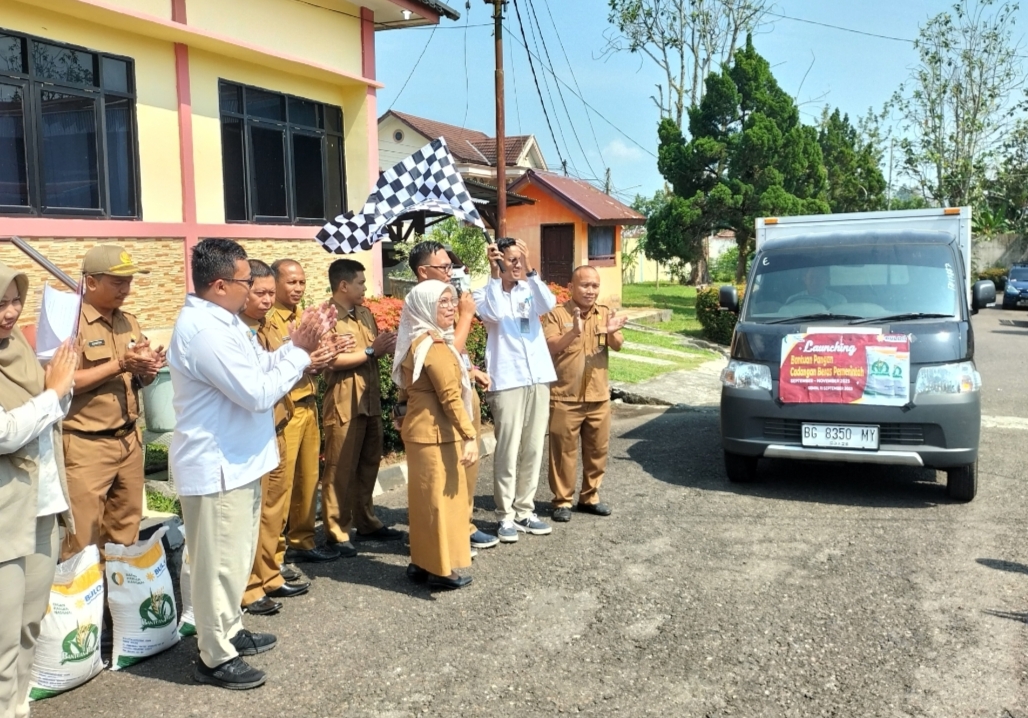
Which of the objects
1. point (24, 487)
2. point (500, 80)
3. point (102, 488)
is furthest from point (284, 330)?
point (500, 80)

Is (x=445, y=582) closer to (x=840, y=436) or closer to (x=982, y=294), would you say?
(x=840, y=436)

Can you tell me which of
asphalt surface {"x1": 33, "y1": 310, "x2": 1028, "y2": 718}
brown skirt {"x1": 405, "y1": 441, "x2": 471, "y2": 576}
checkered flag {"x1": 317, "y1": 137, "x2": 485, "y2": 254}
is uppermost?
checkered flag {"x1": 317, "y1": 137, "x2": 485, "y2": 254}

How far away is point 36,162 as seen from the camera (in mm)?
8586

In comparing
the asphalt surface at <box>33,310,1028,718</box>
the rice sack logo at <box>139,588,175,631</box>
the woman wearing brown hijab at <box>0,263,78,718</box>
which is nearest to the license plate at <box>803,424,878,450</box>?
the asphalt surface at <box>33,310,1028,718</box>

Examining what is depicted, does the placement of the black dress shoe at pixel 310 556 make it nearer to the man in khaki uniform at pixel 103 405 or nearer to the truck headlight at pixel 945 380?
the man in khaki uniform at pixel 103 405

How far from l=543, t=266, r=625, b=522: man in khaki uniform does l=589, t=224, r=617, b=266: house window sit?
67.1 ft

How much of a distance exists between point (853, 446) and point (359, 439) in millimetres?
3504

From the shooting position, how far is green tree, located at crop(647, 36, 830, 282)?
87.0 feet

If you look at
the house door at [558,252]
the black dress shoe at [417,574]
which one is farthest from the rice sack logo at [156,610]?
the house door at [558,252]

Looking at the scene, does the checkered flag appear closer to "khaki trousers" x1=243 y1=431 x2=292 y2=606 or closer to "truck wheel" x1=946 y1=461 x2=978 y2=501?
"khaki trousers" x1=243 y1=431 x2=292 y2=606

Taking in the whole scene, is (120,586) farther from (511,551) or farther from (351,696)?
(511,551)

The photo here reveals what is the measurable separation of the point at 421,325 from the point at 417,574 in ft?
4.70

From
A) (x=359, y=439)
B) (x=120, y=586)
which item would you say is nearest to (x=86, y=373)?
(x=120, y=586)

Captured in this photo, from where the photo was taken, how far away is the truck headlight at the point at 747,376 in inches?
261
